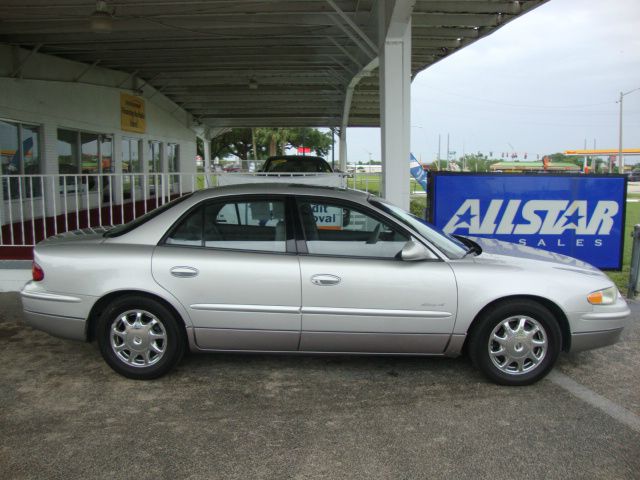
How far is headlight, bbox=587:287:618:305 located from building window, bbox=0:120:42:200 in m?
A: 9.59

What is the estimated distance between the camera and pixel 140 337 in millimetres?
4258

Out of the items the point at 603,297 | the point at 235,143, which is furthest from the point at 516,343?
the point at 235,143

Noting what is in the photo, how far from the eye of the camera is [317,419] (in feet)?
12.3

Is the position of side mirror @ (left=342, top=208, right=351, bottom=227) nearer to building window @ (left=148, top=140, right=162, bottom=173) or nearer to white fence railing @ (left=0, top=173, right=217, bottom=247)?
white fence railing @ (left=0, top=173, right=217, bottom=247)

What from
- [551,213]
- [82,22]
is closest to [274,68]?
[82,22]

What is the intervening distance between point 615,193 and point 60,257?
7054mm

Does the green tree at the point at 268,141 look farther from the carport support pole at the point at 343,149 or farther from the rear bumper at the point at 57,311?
the rear bumper at the point at 57,311

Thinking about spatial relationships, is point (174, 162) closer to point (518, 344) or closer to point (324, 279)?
point (324, 279)

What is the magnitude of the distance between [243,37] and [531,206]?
6.78 m

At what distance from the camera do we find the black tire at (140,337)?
13.9 feet

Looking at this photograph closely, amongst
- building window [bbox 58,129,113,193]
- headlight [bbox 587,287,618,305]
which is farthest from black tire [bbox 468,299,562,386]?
building window [bbox 58,129,113,193]

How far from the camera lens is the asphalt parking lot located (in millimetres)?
3168

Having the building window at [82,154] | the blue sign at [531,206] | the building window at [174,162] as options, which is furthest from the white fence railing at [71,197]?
the building window at [174,162]

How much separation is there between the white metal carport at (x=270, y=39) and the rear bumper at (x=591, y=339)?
4.23 metres
